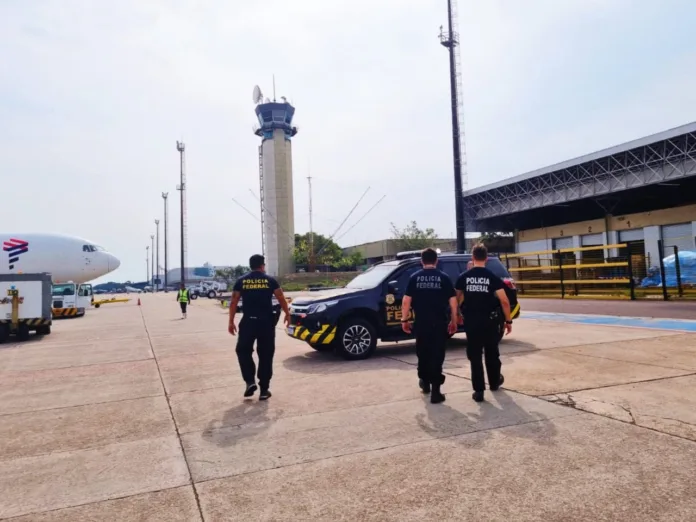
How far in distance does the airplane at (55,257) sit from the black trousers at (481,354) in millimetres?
29253

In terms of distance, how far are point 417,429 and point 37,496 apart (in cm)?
311

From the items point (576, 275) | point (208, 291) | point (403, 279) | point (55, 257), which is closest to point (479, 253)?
point (403, 279)

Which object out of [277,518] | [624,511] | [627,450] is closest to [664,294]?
[627,450]

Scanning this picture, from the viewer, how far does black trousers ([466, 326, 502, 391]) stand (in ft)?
19.2

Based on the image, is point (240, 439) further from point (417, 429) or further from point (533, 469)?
point (533, 469)

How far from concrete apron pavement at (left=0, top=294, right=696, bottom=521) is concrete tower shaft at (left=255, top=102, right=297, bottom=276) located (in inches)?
2975

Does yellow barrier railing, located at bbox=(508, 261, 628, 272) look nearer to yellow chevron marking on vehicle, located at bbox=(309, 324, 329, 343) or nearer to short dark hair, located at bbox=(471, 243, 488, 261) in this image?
yellow chevron marking on vehicle, located at bbox=(309, 324, 329, 343)

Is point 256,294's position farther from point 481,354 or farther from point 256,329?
point 481,354

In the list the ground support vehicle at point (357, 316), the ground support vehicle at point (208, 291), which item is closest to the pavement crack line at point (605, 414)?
the ground support vehicle at point (357, 316)

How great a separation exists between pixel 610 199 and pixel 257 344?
46.3m

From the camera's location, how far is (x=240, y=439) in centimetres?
477

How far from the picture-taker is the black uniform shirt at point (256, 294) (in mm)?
6586

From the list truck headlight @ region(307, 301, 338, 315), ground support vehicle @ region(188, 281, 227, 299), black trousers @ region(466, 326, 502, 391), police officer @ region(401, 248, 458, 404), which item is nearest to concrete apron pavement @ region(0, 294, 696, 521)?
black trousers @ region(466, 326, 502, 391)

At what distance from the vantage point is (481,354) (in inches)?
237
